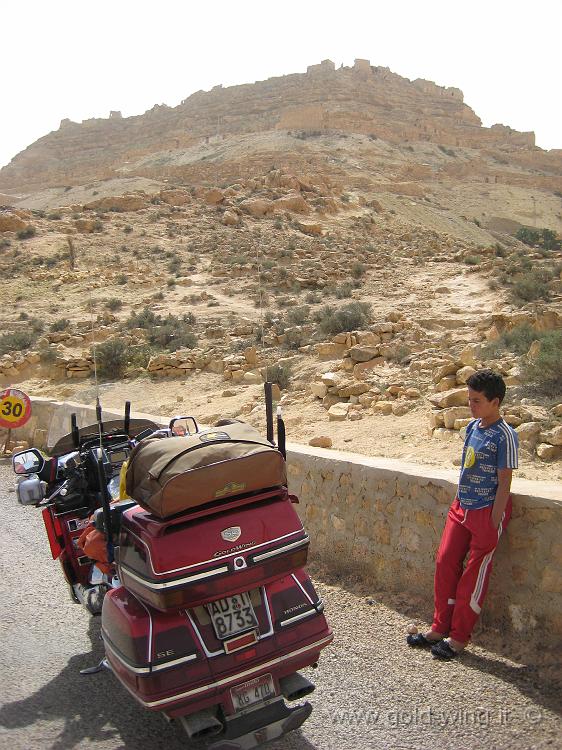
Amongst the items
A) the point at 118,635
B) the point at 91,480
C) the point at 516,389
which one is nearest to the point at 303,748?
the point at 118,635

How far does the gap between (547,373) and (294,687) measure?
5775 mm

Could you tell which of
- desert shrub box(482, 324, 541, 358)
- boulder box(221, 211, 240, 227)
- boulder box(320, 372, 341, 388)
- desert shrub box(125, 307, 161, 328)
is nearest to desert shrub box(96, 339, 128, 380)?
desert shrub box(125, 307, 161, 328)

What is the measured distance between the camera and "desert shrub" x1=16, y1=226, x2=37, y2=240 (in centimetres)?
3247

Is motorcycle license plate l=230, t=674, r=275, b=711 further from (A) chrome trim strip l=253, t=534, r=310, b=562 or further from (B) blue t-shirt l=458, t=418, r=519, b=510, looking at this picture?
(B) blue t-shirt l=458, t=418, r=519, b=510

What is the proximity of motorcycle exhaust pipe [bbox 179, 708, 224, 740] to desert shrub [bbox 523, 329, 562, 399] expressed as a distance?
575 cm

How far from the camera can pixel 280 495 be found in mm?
3096

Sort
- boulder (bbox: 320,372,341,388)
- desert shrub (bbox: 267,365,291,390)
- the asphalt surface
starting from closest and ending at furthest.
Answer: the asphalt surface → boulder (bbox: 320,372,341,388) → desert shrub (bbox: 267,365,291,390)

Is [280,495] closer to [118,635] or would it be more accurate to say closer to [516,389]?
[118,635]

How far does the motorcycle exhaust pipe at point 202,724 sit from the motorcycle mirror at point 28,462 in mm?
2070

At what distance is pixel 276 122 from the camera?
83.6 m

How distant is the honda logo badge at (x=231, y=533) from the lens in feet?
9.29

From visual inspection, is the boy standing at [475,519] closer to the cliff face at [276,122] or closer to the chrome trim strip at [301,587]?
the chrome trim strip at [301,587]

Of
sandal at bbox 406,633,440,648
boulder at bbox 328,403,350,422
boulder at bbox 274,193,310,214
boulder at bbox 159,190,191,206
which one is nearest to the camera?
sandal at bbox 406,633,440,648

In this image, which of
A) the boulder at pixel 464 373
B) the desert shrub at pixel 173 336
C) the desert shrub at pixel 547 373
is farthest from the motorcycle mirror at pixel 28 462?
the desert shrub at pixel 173 336
